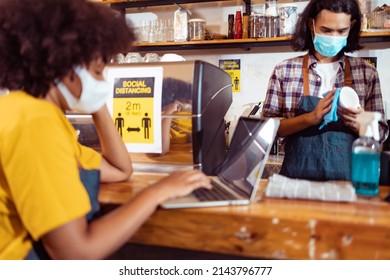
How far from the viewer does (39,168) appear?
2.85ft

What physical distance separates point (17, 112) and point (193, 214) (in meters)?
0.46

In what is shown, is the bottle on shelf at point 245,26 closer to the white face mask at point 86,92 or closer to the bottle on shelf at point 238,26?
the bottle on shelf at point 238,26

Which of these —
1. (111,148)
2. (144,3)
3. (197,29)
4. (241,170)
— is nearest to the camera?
(241,170)

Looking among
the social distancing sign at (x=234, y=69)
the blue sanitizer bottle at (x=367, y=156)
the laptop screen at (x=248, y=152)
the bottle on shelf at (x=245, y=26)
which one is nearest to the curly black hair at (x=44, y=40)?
the laptop screen at (x=248, y=152)

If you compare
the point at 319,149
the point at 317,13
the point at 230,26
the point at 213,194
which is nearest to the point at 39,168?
the point at 213,194

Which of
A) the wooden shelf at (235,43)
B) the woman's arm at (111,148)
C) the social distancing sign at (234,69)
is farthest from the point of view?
the social distancing sign at (234,69)

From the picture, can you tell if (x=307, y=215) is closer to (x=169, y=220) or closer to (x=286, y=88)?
(x=169, y=220)

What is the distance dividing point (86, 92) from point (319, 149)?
1.26 metres

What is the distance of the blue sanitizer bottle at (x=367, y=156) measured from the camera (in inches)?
43.7

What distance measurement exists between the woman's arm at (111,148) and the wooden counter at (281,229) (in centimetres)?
28

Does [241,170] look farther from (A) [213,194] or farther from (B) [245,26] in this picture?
(B) [245,26]

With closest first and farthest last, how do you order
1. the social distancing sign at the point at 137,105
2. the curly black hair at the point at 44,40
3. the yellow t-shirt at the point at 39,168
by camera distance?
the yellow t-shirt at the point at 39,168
the curly black hair at the point at 44,40
the social distancing sign at the point at 137,105

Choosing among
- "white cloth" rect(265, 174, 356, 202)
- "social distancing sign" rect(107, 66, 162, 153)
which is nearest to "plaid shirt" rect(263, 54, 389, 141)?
"social distancing sign" rect(107, 66, 162, 153)

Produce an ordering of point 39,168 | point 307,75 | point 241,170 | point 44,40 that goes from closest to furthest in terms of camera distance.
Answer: point 39,168 → point 44,40 → point 241,170 → point 307,75
